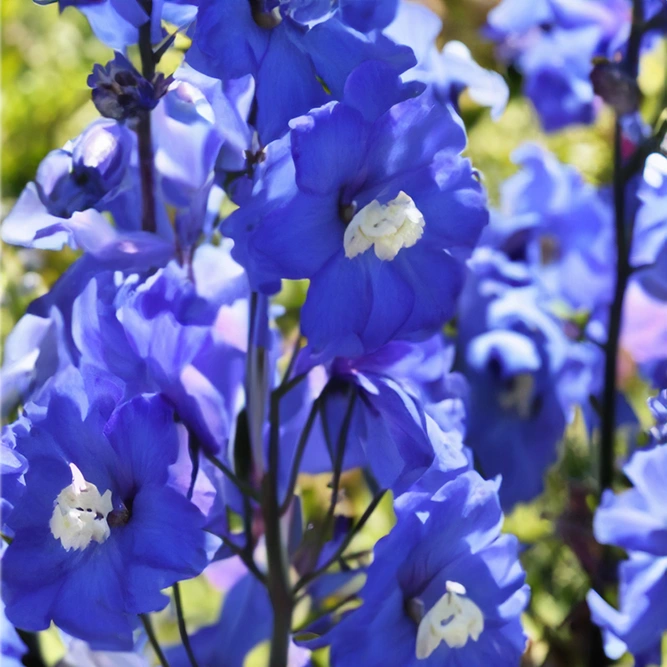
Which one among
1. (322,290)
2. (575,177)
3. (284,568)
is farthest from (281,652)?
(575,177)

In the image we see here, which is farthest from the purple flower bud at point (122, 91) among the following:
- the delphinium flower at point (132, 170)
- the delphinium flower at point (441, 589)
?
the delphinium flower at point (441, 589)

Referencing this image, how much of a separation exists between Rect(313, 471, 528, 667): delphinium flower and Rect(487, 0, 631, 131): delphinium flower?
14.9 inches

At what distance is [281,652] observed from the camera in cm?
54

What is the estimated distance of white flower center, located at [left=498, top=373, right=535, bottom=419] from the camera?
0.75m

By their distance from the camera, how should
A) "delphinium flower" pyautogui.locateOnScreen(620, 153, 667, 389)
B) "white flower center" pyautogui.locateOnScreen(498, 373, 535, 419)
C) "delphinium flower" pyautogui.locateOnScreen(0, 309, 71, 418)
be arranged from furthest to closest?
"white flower center" pyautogui.locateOnScreen(498, 373, 535, 419) < "delphinium flower" pyautogui.locateOnScreen(620, 153, 667, 389) < "delphinium flower" pyautogui.locateOnScreen(0, 309, 71, 418)

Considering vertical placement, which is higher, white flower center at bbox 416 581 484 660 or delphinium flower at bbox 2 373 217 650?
delphinium flower at bbox 2 373 217 650

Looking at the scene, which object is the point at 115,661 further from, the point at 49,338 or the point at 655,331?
the point at 655,331

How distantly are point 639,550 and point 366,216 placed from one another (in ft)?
0.85

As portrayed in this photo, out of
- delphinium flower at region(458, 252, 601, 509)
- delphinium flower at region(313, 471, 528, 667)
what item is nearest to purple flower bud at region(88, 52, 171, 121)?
delphinium flower at region(313, 471, 528, 667)

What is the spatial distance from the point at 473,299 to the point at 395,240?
28 cm

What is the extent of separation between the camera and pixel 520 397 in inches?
29.8

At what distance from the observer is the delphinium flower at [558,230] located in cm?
81

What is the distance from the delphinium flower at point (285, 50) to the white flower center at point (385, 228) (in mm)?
55

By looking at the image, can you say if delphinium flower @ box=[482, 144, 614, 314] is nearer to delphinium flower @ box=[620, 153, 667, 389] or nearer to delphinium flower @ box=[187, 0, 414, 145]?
delphinium flower @ box=[620, 153, 667, 389]
